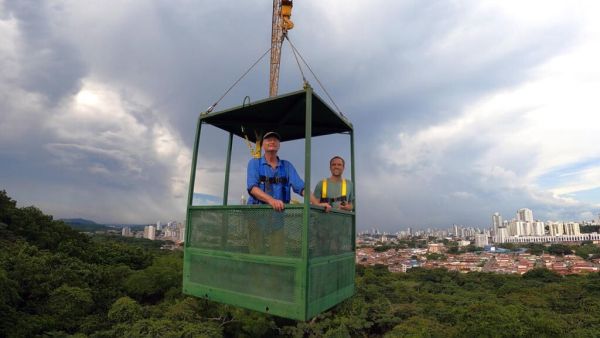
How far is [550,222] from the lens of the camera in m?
156

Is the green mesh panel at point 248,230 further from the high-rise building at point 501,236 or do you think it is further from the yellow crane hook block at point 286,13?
the high-rise building at point 501,236

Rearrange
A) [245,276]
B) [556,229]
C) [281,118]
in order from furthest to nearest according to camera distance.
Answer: [556,229]
[281,118]
[245,276]

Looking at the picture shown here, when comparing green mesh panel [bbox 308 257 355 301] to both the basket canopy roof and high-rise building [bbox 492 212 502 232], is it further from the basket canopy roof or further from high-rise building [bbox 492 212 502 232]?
high-rise building [bbox 492 212 502 232]

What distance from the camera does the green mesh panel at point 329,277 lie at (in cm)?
338

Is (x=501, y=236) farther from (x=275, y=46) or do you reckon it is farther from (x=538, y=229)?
(x=275, y=46)

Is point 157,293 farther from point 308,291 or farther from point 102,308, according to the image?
point 308,291

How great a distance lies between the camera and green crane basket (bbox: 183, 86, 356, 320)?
331cm

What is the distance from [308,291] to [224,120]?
279 cm

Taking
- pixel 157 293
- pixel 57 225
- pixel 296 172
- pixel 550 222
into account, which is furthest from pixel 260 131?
pixel 550 222

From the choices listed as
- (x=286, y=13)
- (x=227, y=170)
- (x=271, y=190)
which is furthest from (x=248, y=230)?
(x=286, y=13)

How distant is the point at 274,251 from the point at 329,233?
693mm

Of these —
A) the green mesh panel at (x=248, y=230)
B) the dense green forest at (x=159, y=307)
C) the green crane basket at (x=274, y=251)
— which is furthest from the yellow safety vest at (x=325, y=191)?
the dense green forest at (x=159, y=307)

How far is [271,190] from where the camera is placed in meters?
4.18

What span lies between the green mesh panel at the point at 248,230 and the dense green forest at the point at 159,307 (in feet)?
62.8
